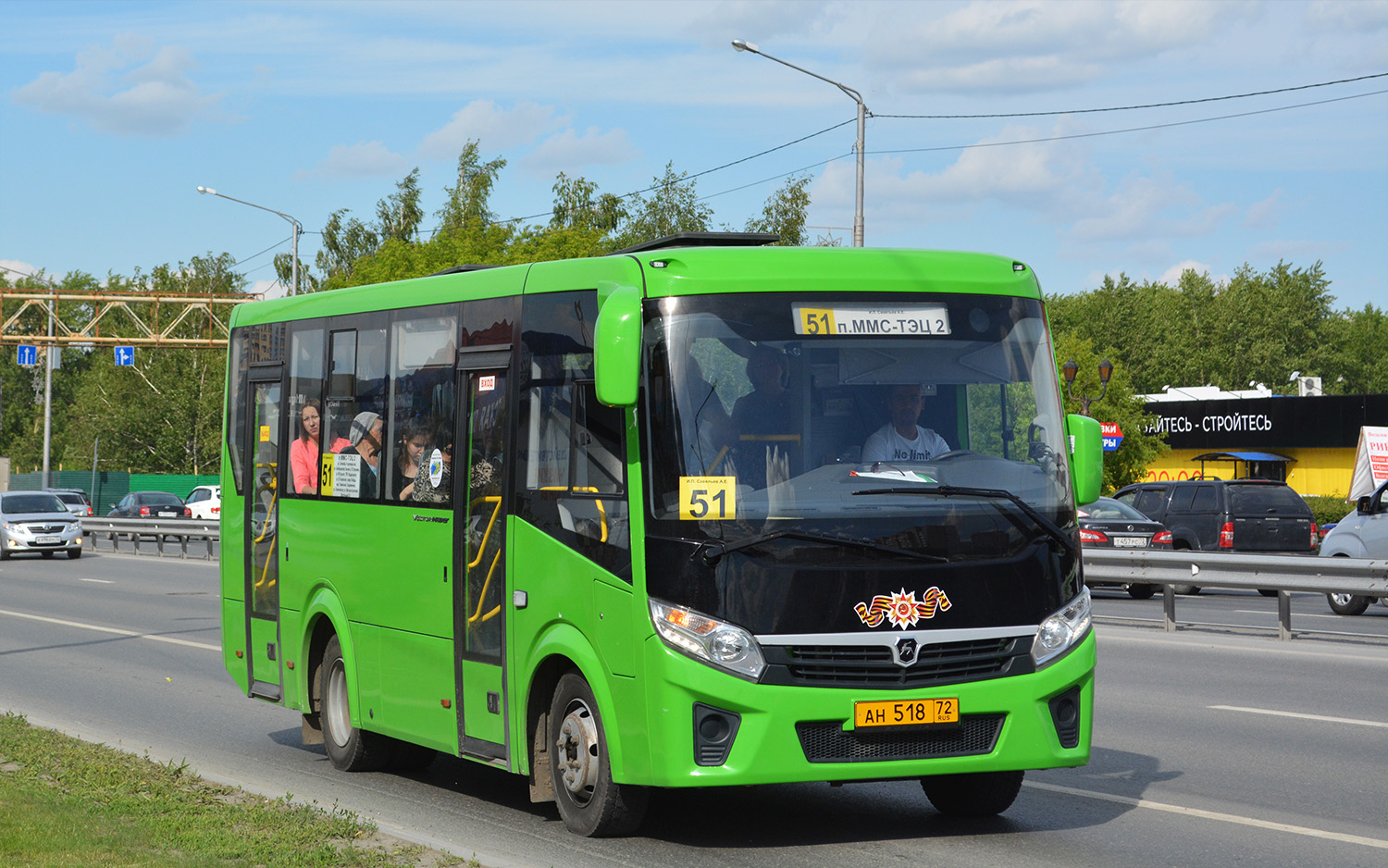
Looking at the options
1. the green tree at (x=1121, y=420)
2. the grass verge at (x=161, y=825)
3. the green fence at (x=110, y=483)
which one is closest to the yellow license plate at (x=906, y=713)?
the grass verge at (x=161, y=825)

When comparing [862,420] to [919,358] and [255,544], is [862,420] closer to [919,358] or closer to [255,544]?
[919,358]

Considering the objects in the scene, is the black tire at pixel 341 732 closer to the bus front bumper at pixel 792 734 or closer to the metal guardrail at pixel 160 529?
the bus front bumper at pixel 792 734

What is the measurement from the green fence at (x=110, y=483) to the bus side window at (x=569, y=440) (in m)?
62.6

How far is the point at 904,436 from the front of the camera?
7.27 metres

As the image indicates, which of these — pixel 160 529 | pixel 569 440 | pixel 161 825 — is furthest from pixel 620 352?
pixel 160 529

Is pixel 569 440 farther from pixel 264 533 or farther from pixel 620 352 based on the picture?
pixel 264 533

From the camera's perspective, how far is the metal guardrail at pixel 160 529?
38000mm

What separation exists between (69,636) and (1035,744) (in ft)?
47.8

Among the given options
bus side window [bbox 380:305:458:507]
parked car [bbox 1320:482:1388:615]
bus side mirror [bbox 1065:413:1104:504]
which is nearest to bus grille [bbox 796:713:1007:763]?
bus side mirror [bbox 1065:413:1104:504]

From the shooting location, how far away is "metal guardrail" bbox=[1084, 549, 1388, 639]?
60.8 feet

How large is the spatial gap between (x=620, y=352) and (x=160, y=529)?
3484 centimetres

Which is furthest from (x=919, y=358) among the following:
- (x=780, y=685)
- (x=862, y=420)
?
(x=780, y=685)

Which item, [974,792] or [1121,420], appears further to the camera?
[1121,420]

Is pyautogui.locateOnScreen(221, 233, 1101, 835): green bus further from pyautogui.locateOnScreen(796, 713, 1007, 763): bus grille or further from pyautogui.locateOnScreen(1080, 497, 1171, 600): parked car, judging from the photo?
pyautogui.locateOnScreen(1080, 497, 1171, 600): parked car
